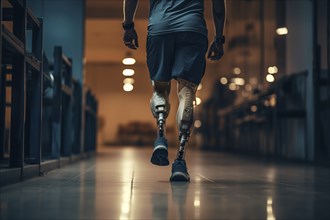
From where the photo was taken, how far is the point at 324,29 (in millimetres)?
5496

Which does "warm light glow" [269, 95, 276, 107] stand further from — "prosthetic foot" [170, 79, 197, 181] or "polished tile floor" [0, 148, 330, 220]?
"polished tile floor" [0, 148, 330, 220]

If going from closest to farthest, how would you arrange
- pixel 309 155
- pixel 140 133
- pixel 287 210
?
pixel 287 210, pixel 309 155, pixel 140 133

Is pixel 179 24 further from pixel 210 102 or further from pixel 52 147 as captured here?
pixel 210 102

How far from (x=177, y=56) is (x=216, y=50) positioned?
23cm

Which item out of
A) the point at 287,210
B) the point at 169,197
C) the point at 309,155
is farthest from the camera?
the point at 309,155

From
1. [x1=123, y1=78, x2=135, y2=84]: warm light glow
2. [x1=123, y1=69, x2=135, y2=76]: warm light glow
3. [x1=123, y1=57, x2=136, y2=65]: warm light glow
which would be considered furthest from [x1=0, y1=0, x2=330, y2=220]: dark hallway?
[x1=123, y1=78, x2=135, y2=84]: warm light glow

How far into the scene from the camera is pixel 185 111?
298 cm

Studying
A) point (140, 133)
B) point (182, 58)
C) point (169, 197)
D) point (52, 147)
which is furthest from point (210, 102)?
point (169, 197)

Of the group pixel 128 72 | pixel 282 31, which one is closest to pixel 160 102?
pixel 282 31

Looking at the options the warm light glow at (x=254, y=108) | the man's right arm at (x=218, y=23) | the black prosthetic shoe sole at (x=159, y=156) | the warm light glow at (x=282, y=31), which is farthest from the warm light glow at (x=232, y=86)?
the black prosthetic shoe sole at (x=159, y=156)

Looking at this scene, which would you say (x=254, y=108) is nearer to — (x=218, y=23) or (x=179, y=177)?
(x=218, y=23)

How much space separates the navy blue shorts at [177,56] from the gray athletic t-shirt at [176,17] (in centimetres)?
3

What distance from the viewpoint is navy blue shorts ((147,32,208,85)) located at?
9.78ft

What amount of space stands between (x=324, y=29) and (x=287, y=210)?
13.3 feet
